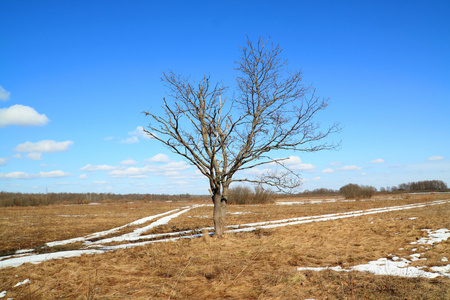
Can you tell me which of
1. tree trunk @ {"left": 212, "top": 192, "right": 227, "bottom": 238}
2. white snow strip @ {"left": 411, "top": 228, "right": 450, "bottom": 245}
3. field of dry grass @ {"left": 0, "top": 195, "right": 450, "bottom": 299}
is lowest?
field of dry grass @ {"left": 0, "top": 195, "right": 450, "bottom": 299}

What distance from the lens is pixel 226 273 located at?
243 inches

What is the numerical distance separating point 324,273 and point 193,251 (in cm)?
395

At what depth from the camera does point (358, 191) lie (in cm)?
5516

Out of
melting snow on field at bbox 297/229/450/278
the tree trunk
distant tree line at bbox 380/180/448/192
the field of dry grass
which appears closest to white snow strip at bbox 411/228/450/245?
the field of dry grass

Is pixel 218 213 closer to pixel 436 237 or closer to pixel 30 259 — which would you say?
pixel 30 259

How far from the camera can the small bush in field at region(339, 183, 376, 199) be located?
179 ft

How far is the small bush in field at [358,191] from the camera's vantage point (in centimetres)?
5447

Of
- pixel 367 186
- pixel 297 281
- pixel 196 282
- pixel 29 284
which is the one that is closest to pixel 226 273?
pixel 196 282

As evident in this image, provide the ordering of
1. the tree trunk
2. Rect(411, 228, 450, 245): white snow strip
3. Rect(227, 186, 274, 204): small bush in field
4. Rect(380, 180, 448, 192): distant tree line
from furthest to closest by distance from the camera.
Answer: Rect(380, 180, 448, 192): distant tree line
Rect(227, 186, 274, 204): small bush in field
the tree trunk
Rect(411, 228, 450, 245): white snow strip

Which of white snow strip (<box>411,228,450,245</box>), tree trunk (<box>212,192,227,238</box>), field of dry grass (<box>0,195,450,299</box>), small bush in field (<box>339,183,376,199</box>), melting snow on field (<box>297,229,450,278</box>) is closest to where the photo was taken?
field of dry grass (<box>0,195,450,299</box>)

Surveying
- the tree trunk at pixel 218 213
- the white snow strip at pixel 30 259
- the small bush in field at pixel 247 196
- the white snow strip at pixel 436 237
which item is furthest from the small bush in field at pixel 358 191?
the white snow strip at pixel 30 259

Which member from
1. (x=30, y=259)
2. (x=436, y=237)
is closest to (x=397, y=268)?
(x=436, y=237)

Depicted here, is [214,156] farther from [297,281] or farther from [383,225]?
[383,225]

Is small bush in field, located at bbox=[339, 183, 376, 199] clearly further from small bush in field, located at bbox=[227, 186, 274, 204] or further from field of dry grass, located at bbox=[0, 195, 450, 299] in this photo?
field of dry grass, located at bbox=[0, 195, 450, 299]
